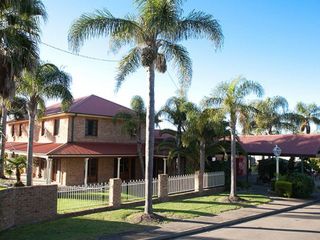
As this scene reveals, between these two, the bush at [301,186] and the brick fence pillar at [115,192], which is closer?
the brick fence pillar at [115,192]

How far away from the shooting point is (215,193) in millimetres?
22047

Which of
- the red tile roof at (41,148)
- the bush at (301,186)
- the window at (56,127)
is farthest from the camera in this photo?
the window at (56,127)

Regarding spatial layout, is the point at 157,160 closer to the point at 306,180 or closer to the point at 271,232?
the point at 306,180

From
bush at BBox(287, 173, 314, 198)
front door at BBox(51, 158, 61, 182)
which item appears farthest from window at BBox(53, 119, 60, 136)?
bush at BBox(287, 173, 314, 198)

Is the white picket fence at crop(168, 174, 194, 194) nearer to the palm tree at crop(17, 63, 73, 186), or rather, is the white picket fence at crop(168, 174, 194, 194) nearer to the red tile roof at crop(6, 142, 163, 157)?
the palm tree at crop(17, 63, 73, 186)

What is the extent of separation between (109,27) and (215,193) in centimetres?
1168

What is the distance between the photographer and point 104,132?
28.8m

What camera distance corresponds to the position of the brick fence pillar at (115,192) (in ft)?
52.1

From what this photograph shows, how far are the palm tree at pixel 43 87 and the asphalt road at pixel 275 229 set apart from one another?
10.8 metres

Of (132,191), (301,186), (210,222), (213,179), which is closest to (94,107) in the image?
(213,179)

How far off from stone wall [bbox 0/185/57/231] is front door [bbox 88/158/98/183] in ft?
44.0

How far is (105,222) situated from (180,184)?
7.10 m

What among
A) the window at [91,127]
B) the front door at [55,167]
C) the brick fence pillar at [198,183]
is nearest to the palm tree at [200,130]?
the brick fence pillar at [198,183]

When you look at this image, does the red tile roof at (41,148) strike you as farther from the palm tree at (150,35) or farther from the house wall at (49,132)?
the palm tree at (150,35)
